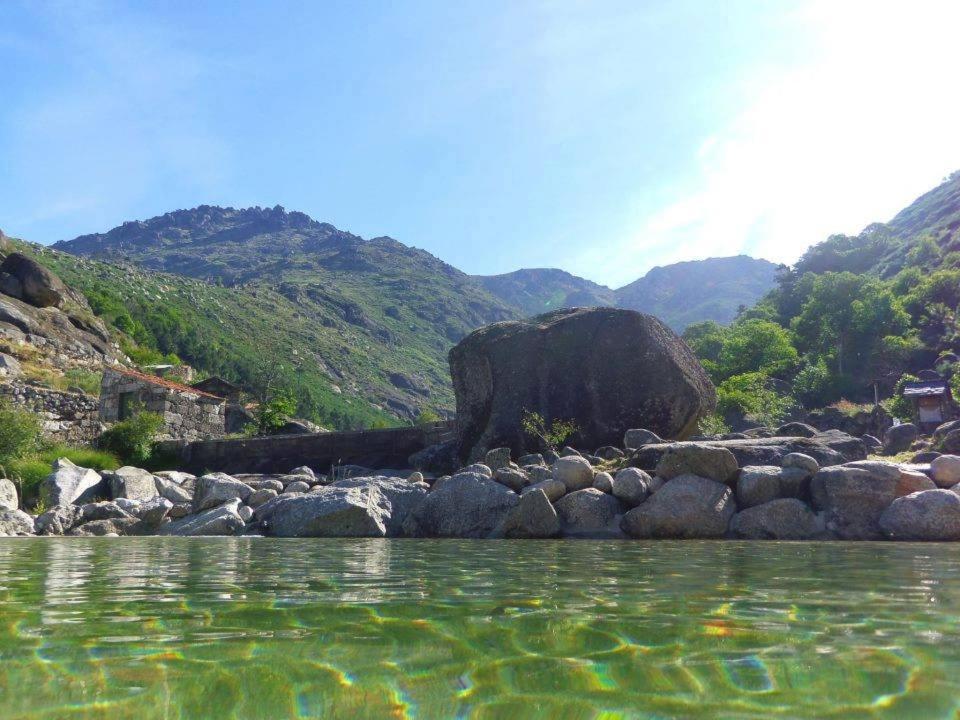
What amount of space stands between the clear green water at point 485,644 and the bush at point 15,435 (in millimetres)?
15202

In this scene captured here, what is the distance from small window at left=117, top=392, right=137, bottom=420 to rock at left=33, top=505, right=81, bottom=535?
13240 millimetres

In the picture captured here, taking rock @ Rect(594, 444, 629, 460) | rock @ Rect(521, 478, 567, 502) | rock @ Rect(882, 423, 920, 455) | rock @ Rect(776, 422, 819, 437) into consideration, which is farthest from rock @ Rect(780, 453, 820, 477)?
rock @ Rect(882, 423, 920, 455)

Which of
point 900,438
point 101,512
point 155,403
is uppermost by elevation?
point 155,403

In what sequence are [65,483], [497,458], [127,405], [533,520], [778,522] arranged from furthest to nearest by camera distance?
1. [127,405]
2. [65,483]
3. [497,458]
4. [533,520]
5. [778,522]

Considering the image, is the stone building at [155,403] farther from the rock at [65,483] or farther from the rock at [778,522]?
the rock at [778,522]

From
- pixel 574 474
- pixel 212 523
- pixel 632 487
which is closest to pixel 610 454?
pixel 574 474

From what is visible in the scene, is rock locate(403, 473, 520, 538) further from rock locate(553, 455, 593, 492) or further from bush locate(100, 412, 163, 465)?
bush locate(100, 412, 163, 465)

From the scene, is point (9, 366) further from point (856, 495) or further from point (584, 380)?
point (856, 495)

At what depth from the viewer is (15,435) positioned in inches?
704

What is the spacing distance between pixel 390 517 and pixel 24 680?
8.99 metres

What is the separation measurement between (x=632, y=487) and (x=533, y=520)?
62.9 inches

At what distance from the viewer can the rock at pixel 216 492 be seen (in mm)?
13156

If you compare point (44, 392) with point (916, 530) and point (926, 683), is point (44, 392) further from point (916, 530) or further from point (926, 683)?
point (926, 683)

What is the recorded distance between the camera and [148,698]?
6.35 ft
